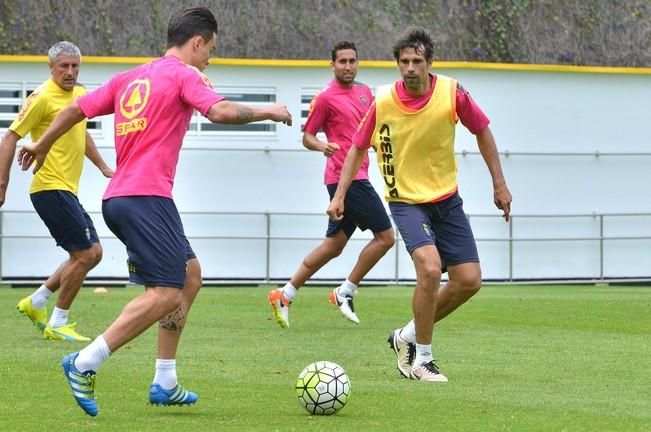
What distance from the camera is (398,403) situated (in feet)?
28.2

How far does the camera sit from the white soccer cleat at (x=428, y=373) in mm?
9750

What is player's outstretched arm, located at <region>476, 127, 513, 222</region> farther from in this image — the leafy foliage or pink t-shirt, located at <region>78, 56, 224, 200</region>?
the leafy foliage

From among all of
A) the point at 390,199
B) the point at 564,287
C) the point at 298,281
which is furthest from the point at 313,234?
the point at 390,199

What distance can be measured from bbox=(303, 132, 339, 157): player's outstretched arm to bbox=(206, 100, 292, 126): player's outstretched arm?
5.59m

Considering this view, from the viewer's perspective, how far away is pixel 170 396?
8.31m

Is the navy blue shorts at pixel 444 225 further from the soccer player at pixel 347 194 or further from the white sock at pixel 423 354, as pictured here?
the soccer player at pixel 347 194

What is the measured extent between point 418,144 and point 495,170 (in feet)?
1.85

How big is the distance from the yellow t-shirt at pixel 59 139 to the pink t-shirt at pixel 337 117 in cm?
248

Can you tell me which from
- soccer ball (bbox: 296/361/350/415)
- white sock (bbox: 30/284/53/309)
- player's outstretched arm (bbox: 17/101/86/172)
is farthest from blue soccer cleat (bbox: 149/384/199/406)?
white sock (bbox: 30/284/53/309)

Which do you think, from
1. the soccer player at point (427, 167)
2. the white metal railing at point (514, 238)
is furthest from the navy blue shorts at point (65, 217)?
the white metal railing at point (514, 238)

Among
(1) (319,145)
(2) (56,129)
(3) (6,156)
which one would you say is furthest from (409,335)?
(1) (319,145)

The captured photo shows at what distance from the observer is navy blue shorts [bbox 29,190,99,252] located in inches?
502

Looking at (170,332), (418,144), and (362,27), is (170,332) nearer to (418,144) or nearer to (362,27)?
(418,144)

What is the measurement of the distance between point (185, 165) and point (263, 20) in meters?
3.82
